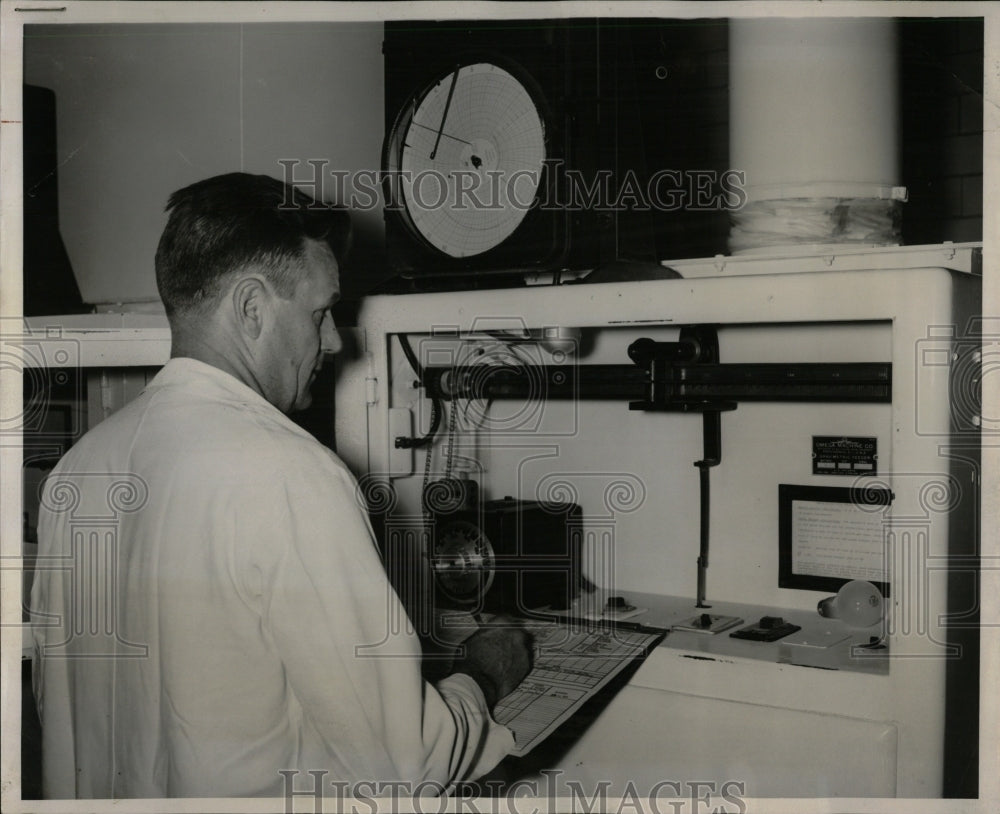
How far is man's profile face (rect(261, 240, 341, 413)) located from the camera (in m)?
1.40

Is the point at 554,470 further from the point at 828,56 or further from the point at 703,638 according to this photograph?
the point at 828,56

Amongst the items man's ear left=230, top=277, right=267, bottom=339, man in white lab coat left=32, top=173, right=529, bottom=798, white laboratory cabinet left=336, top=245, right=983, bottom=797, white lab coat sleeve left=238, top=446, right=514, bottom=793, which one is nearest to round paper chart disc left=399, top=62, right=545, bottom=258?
white laboratory cabinet left=336, top=245, right=983, bottom=797

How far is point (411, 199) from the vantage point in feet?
5.58

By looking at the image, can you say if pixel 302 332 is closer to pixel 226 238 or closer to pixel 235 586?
pixel 226 238

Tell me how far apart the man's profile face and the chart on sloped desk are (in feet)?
1.88

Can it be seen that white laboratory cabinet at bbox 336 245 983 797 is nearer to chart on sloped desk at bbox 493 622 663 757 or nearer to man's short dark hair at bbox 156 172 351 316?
chart on sloped desk at bbox 493 622 663 757

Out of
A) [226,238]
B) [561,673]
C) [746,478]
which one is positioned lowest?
[561,673]

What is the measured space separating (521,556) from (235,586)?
609 millimetres

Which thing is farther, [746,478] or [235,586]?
[746,478]

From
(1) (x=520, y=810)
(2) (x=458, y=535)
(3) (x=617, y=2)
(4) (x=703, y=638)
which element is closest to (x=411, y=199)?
(3) (x=617, y=2)

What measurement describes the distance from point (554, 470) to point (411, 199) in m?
0.60

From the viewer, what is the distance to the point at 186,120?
5.78 ft

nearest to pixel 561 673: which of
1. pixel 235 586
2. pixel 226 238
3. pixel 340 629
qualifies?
pixel 340 629

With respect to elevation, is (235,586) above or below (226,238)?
below
